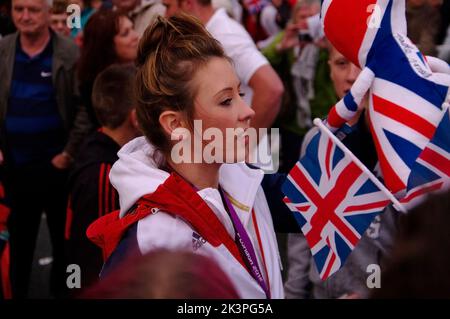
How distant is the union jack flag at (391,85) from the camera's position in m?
1.81

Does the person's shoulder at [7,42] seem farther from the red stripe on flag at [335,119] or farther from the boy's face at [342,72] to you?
the red stripe on flag at [335,119]

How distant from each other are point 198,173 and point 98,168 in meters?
0.95

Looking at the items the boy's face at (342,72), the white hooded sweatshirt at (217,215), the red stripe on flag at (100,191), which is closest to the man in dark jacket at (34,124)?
the red stripe on flag at (100,191)

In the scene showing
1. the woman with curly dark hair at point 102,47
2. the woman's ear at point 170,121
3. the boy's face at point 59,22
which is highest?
the boy's face at point 59,22

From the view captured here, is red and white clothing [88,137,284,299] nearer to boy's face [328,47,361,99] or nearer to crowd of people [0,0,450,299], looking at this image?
crowd of people [0,0,450,299]

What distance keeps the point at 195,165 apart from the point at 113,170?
8.3 inches

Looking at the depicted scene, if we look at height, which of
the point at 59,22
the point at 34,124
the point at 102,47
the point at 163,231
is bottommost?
the point at 163,231

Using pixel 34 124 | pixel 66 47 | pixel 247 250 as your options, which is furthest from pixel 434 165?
pixel 66 47

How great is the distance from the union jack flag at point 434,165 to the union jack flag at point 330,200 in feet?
0.36

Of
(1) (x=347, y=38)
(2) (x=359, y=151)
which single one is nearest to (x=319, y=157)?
(1) (x=347, y=38)

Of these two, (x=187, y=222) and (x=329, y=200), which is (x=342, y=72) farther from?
(x=187, y=222)

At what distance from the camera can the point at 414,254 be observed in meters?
0.86

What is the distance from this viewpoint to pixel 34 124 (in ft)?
13.1

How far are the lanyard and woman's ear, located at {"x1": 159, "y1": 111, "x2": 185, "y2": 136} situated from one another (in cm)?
26
